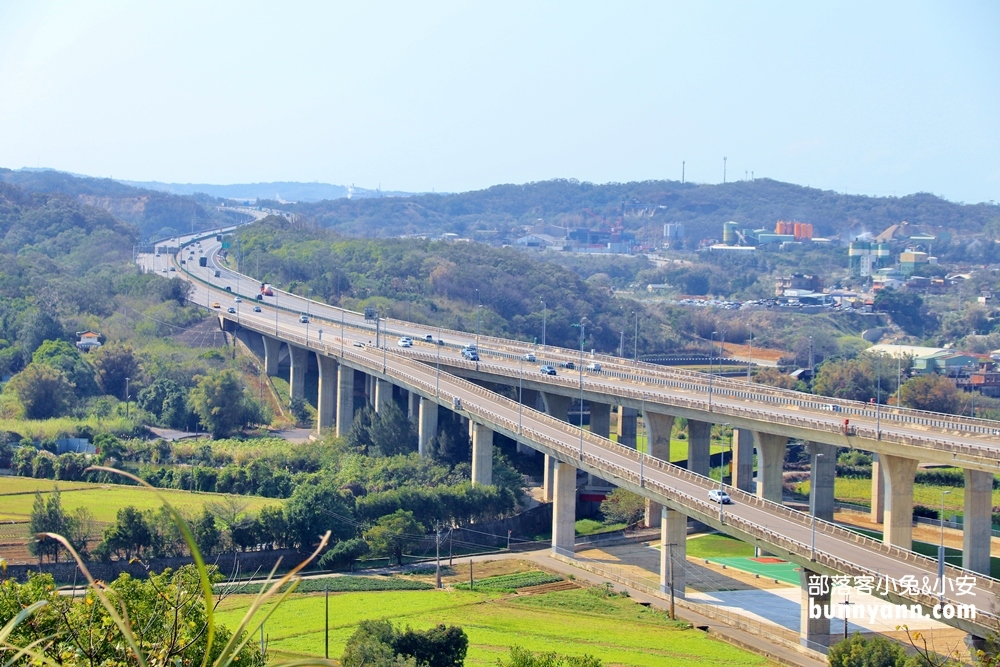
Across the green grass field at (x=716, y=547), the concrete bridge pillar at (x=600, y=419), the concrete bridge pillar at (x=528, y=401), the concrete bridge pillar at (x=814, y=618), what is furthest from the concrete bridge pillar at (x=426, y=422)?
the concrete bridge pillar at (x=814, y=618)

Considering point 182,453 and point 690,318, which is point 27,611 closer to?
point 182,453

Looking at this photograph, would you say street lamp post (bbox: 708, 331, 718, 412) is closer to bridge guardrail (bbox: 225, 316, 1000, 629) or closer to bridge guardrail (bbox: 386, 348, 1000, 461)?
bridge guardrail (bbox: 386, 348, 1000, 461)

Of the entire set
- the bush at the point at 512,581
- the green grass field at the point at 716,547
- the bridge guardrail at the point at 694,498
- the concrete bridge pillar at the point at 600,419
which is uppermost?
the bridge guardrail at the point at 694,498

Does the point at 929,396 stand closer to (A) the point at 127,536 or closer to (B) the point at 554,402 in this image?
(B) the point at 554,402

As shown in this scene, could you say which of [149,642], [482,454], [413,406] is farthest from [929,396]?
[149,642]

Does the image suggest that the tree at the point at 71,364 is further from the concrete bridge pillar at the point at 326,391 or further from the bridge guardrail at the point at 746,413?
the bridge guardrail at the point at 746,413

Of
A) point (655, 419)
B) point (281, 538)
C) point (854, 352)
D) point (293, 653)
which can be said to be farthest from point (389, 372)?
point (854, 352)

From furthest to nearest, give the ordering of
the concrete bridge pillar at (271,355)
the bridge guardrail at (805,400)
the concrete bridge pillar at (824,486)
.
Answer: the concrete bridge pillar at (271,355) → the concrete bridge pillar at (824,486) → the bridge guardrail at (805,400)

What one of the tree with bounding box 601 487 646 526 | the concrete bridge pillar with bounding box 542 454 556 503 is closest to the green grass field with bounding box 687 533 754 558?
the tree with bounding box 601 487 646 526
